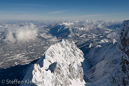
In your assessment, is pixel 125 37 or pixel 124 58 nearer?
pixel 125 37

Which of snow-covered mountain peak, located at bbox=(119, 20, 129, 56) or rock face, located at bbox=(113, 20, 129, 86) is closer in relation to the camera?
snow-covered mountain peak, located at bbox=(119, 20, 129, 56)

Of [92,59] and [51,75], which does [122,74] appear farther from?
[92,59]

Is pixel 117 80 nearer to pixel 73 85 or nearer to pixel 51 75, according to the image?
pixel 73 85

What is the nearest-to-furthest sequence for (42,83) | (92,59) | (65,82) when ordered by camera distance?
(42,83) < (65,82) < (92,59)

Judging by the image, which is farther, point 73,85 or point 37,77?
point 73,85

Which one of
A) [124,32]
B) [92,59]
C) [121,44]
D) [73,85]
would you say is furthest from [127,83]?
[92,59]

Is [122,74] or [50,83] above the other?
[122,74]

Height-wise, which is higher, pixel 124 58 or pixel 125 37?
pixel 125 37

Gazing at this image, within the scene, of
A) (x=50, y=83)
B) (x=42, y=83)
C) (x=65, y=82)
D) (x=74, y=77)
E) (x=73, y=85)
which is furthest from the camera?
(x=74, y=77)

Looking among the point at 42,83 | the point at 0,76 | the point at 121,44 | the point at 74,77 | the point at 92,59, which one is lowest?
the point at 0,76

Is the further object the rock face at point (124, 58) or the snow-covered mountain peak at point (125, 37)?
the rock face at point (124, 58)
